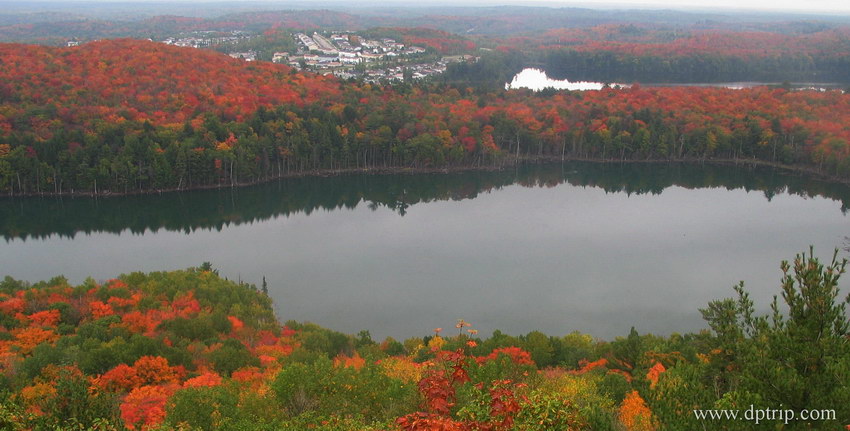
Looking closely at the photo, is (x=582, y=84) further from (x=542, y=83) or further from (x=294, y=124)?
(x=294, y=124)

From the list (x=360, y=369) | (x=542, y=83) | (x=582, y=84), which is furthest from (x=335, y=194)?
(x=582, y=84)

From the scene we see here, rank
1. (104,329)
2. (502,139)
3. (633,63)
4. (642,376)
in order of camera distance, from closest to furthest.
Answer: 1. (642,376)
2. (104,329)
3. (502,139)
4. (633,63)

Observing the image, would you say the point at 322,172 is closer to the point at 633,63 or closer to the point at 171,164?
the point at 171,164

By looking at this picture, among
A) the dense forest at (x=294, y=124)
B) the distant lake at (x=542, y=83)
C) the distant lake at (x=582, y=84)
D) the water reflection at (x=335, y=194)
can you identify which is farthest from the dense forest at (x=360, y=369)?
the distant lake at (x=582, y=84)

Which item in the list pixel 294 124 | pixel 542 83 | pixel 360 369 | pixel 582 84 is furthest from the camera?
pixel 582 84

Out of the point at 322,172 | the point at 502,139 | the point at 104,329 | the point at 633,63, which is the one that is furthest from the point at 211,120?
the point at 633,63

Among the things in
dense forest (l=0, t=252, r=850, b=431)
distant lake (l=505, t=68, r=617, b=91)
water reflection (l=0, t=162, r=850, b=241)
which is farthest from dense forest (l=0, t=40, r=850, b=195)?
distant lake (l=505, t=68, r=617, b=91)

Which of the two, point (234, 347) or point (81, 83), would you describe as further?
point (81, 83)
